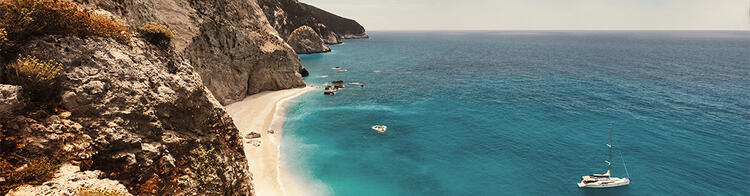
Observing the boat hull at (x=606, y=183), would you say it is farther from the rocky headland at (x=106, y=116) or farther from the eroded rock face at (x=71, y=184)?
the eroded rock face at (x=71, y=184)

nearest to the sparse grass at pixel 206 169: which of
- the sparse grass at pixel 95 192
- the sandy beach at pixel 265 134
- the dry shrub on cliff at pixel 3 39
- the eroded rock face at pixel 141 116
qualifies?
the eroded rock face at pixel 141 116

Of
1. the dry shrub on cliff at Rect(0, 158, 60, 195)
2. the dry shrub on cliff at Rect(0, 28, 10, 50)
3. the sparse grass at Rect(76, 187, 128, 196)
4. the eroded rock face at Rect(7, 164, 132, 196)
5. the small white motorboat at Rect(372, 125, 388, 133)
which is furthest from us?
the small white motorboat at Rect(372, 125, 388, 133)

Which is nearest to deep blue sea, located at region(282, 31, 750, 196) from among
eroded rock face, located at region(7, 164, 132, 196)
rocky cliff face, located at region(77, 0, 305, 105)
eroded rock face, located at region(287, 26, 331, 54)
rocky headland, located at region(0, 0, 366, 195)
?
rocky cliff face, located at region(77, 0, 305, 105)

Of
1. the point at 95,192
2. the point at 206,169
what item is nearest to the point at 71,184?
the point at 95,192

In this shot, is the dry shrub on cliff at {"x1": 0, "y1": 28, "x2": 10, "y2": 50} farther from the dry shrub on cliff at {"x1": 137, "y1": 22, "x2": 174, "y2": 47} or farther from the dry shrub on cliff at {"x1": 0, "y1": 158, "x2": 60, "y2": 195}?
the dry shrub on cliff at {"x1": 137, "y1": 22, "x2": 174, "y2": 47}

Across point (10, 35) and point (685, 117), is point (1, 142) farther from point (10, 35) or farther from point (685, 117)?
point (685, 117)

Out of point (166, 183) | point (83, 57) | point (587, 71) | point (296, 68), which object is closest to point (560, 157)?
point (166, 183)
